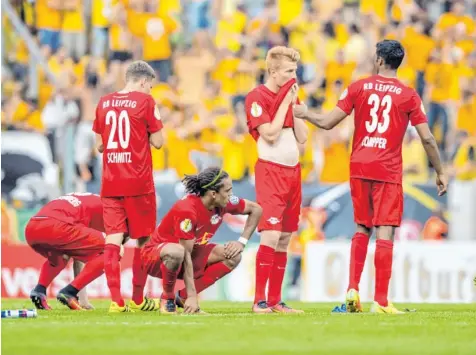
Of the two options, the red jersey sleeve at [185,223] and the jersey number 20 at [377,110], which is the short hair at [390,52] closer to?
the jersey number 20 at [377,110]

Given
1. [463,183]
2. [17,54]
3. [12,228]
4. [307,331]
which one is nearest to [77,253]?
[307,331]

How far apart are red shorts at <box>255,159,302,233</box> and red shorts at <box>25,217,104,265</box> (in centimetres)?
189

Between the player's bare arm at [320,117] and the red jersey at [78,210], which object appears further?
the red jersey at [78,210]

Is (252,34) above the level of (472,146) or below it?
above

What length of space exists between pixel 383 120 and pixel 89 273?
3.02 m

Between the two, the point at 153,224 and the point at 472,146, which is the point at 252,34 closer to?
the point at 472,146

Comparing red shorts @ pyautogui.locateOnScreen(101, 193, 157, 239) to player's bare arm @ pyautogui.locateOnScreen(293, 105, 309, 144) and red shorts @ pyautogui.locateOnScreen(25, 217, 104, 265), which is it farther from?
player's bare arm @ pyautogui.locateOnScreen(293, 105, 309, 144)

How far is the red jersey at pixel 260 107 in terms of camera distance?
1116 centimetres

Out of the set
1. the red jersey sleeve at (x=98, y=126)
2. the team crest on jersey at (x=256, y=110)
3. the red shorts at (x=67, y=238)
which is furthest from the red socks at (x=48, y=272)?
the team crest on jersey at (x=256, y=110)

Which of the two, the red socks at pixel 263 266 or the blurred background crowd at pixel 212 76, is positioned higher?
the blurred background crowd at pixel 212 76

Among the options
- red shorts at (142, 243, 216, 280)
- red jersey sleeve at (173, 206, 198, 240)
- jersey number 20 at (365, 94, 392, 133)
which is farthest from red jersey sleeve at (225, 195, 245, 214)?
jersey number 20 at (365, 94, 392, 133)

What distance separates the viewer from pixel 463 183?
18.8 meters

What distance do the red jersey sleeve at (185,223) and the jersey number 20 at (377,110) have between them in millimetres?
1726

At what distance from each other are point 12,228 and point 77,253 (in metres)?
6.73
